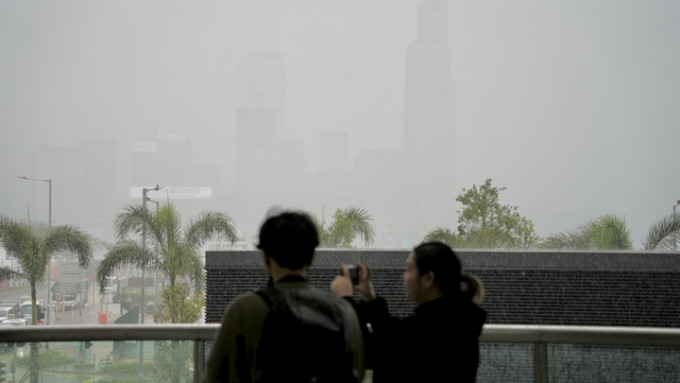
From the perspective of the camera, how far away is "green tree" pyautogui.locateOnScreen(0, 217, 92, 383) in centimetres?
2169

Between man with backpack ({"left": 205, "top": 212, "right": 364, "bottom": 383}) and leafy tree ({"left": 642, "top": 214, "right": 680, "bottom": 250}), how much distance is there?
55.1 feet

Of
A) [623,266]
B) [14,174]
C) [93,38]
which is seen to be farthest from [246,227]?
[623,266]

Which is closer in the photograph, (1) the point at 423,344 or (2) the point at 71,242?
(1) the point at 423,344

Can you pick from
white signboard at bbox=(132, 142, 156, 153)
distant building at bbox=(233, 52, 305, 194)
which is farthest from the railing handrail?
white signboard at bbox=(132, 142, 156, 153)

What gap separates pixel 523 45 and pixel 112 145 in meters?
34.8

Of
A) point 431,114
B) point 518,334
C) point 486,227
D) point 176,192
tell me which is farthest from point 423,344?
point 431,114

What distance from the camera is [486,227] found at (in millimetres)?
27562

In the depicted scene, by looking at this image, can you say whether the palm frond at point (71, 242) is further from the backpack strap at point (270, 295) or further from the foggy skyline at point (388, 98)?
the foggy skyline at point (388, 98)

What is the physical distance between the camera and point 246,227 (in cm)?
5481

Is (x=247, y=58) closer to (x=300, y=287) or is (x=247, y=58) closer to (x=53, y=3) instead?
(x=53, y=3)

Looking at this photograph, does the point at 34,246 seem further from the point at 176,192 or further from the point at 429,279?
the point at 176,192

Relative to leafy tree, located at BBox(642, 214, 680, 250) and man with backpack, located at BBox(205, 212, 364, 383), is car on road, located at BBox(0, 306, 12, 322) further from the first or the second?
man with backpack, located at BBox(205, 212, 364, 383)

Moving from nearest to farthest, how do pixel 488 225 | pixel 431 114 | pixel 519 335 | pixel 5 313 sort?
pixel 519 335
pixel 488 225
pixel 5 313
pixel 431 114

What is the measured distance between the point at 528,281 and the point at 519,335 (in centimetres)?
762
